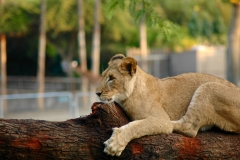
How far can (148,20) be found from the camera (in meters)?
6.17

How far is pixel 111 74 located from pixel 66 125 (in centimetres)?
62

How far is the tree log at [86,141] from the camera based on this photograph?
4.05 metres

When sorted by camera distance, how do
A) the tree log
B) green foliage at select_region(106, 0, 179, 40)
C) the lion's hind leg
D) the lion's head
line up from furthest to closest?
green foliage at select_region(106, 0, 179, 40)
the lion's hind leg
the lion's head
the tree log

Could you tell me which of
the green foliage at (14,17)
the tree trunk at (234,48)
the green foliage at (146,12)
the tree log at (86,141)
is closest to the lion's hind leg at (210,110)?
the tree log at (86,141)

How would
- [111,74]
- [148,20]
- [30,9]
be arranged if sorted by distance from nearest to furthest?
[111,74] < [148,20] < [30,9]

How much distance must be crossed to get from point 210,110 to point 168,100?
0.40m

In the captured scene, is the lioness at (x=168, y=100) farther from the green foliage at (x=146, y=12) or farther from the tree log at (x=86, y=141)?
the green foliage at (x=146, y=12)

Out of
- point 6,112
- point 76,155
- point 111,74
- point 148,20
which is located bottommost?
point 6,112

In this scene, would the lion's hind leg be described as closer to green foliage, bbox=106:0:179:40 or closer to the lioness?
the lioness

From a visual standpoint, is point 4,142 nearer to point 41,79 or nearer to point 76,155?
point 76,155

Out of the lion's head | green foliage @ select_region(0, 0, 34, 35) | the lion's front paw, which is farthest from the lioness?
green foliage @ select_region(0, 0, 34, 35)

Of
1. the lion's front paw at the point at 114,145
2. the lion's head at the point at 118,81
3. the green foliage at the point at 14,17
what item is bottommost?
the lion's front paw at the point at 114,145

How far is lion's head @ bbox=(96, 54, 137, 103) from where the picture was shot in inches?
180

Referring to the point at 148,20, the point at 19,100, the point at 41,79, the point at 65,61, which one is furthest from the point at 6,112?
the point at 65,61
